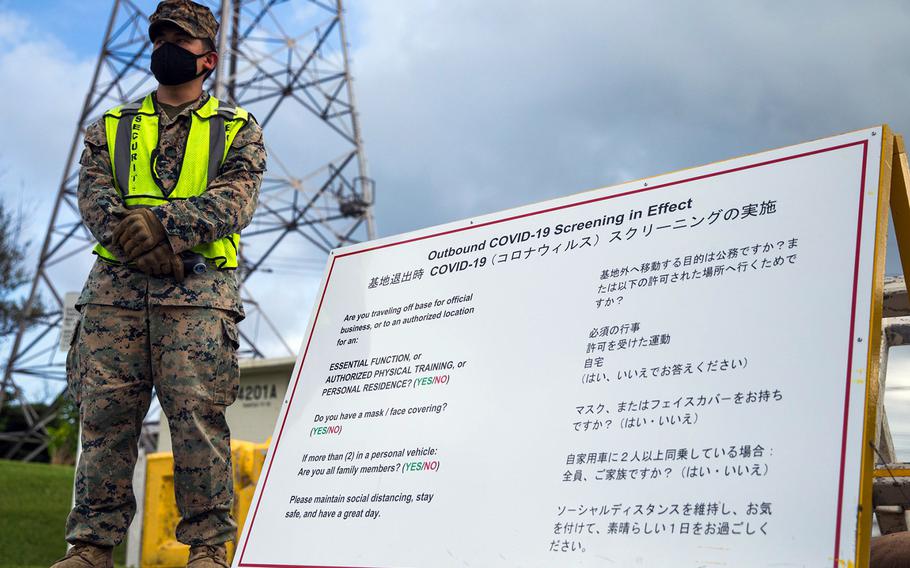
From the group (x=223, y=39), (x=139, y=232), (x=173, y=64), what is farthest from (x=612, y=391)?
(x=223, y=39)

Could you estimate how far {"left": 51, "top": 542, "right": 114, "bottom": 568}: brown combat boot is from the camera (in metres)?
3.07

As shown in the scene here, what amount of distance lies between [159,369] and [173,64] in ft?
3.58

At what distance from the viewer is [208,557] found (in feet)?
10.3

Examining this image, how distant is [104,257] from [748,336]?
2.15m

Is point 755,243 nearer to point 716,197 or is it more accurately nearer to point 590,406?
point 716,197

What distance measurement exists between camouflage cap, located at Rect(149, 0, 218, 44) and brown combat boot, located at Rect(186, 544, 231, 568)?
1.78 metres

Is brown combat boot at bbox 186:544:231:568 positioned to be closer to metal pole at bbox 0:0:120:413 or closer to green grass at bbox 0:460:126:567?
green grass at bbox 0:460:126:567

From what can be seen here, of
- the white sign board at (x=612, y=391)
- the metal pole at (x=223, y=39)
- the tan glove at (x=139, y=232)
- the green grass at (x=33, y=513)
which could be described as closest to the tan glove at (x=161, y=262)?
the tan glove at (x=139, y=232)

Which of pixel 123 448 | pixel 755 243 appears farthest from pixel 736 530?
pixel 123 448

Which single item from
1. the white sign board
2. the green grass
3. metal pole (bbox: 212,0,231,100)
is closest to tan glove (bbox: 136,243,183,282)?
the white sign board

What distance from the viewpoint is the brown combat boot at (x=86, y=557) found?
10.1ft

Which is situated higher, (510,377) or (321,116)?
(321,116)

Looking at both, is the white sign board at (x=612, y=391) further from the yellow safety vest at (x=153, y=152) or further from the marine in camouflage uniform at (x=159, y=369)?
the yellow safety vest at (x=153, y=152)

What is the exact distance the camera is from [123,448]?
322 centimetres
